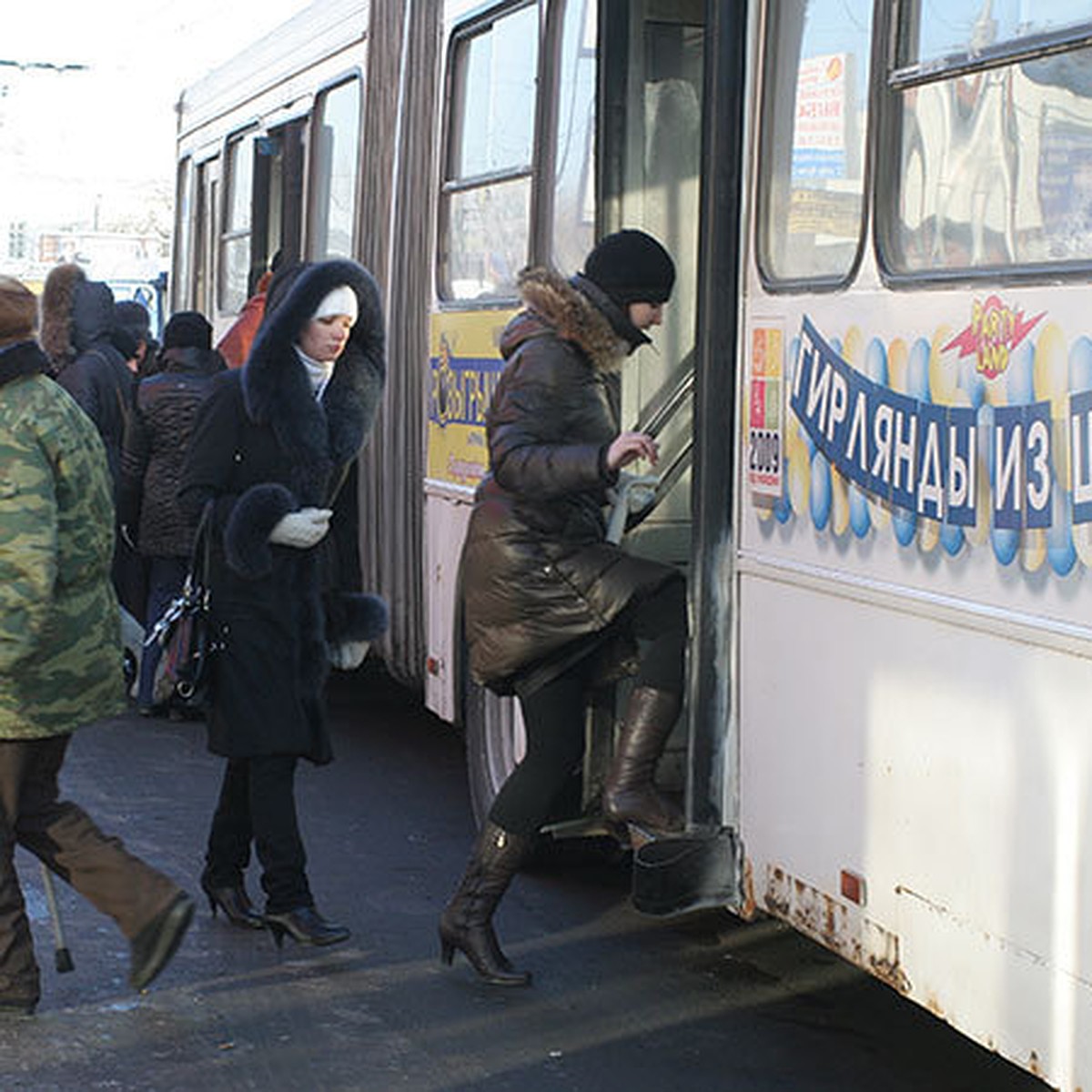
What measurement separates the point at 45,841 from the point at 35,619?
630mm

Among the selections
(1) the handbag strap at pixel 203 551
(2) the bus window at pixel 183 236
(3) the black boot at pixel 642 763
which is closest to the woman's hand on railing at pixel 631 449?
(3) the black boot at pixel 642 763

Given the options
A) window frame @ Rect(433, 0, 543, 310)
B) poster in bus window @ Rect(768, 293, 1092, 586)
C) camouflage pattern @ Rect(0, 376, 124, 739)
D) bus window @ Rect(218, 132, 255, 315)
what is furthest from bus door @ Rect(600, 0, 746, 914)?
bus window @ Rect(218, 132, 255, 315)

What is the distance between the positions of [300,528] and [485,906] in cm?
113

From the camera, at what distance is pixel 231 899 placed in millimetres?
6648

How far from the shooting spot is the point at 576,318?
580 cm

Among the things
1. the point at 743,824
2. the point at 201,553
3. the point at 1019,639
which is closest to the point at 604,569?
the point at 743,824

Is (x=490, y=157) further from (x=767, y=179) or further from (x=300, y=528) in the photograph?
(x=767, y=179)

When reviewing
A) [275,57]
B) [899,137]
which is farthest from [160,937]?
[275,57]

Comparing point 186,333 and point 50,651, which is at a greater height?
point 186,333

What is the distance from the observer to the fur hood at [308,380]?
20.5 feet

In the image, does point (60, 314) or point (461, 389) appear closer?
point (461, 389)

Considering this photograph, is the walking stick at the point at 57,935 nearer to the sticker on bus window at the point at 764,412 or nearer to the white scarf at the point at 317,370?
the white scarf at the point at 317,370

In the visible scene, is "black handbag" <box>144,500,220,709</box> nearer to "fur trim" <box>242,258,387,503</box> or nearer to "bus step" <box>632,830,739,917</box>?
"fur trim" <box>242,258,387,503</box>

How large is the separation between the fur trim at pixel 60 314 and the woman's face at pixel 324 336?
15.6 feet
